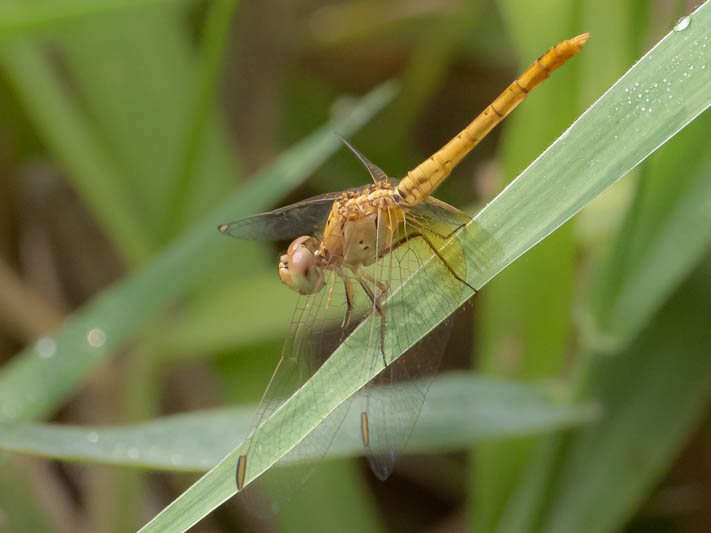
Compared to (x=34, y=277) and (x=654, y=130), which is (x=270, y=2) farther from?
(x=654, y=130)

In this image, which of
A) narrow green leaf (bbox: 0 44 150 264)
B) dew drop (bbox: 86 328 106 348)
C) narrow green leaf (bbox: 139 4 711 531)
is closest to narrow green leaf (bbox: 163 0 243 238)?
narrow green leaf (bbox: 0 44 150 264)

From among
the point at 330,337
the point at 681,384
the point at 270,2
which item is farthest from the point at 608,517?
the point at 270,2

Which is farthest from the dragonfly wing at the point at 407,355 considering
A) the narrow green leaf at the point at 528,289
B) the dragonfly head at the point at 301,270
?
the narrow green leaf at the point at 528,289

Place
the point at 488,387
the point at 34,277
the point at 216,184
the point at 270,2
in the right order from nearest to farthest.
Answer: the point at 488,387
the point at 216,184
the point at 34,277
the point at 270,2

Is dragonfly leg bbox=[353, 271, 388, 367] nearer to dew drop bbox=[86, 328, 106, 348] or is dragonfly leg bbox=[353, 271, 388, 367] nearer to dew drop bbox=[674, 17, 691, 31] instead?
dew drop bbox=[674, 17, 691, 31]

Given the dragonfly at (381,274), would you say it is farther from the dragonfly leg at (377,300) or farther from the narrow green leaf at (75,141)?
the narrow green leaf at (75,141)

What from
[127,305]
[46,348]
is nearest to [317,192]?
[127,305]
